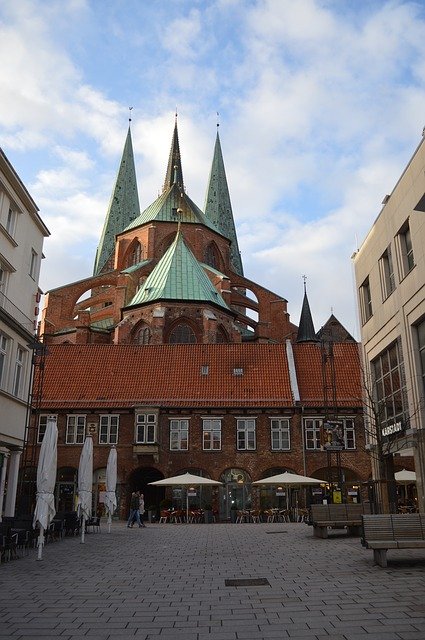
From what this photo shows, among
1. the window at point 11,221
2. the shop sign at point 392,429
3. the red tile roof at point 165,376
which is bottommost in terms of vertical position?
the shop sign at point 392,429

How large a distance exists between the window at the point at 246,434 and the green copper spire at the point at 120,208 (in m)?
44.9

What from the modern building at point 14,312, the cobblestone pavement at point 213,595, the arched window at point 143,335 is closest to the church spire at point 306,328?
the arched window at point 143,335

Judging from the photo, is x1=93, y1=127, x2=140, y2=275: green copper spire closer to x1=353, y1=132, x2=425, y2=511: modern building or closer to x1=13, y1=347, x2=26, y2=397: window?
x1=13, y1=347, x2=26, y2=397: window

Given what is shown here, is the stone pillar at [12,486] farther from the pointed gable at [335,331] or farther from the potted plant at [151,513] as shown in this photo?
the pointed gable at [335,331]

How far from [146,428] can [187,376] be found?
4612 millimetres

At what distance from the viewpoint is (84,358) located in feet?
126

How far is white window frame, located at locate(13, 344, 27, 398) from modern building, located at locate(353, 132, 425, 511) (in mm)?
12570

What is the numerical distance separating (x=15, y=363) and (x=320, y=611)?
55.3 feet

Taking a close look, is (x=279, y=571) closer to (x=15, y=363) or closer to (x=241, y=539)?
(x=241, y=539)

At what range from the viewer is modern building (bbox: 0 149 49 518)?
69.1 ft

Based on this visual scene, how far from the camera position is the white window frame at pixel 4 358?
21017 millimetres

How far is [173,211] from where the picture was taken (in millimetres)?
63156

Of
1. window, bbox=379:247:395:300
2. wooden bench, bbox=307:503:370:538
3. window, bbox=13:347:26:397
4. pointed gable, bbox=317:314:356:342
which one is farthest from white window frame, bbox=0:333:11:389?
pointed gable, bbox=317:314:356:342

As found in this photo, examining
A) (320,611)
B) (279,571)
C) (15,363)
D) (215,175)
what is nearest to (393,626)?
(320,611)
